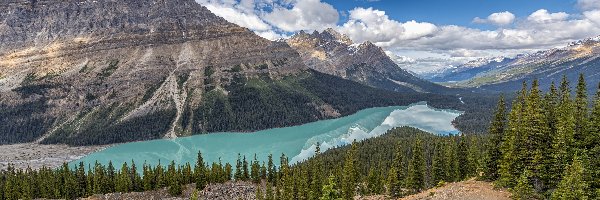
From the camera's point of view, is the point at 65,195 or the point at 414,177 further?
the point at 65,195

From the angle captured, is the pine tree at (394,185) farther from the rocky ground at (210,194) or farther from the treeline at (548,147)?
the rocky ground at (210,194)

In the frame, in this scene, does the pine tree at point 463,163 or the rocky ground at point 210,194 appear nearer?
the pine tree at point 463,163

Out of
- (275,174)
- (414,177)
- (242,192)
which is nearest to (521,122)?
(414,177)

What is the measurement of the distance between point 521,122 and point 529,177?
25.6 feet

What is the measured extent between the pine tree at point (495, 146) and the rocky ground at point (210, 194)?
6549cm

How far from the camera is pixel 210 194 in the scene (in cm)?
11919

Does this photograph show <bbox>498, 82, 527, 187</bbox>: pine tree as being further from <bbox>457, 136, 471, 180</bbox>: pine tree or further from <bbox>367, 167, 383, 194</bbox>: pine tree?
<bbox>367, 167, 383, 194</bbox>: pine tree

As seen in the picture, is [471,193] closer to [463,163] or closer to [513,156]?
[513,156]

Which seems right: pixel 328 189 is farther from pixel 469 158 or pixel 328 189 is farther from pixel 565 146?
pixel 469 158

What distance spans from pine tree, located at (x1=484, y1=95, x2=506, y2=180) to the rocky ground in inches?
2578

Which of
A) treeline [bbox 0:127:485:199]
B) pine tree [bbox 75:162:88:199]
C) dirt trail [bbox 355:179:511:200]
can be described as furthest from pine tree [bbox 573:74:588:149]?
pine tree [bbox 75:162:88:199]

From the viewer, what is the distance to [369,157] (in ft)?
589

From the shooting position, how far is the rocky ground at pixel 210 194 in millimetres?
113887

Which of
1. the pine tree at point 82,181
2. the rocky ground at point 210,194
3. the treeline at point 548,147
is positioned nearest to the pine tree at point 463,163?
the treeline at point 548,147
